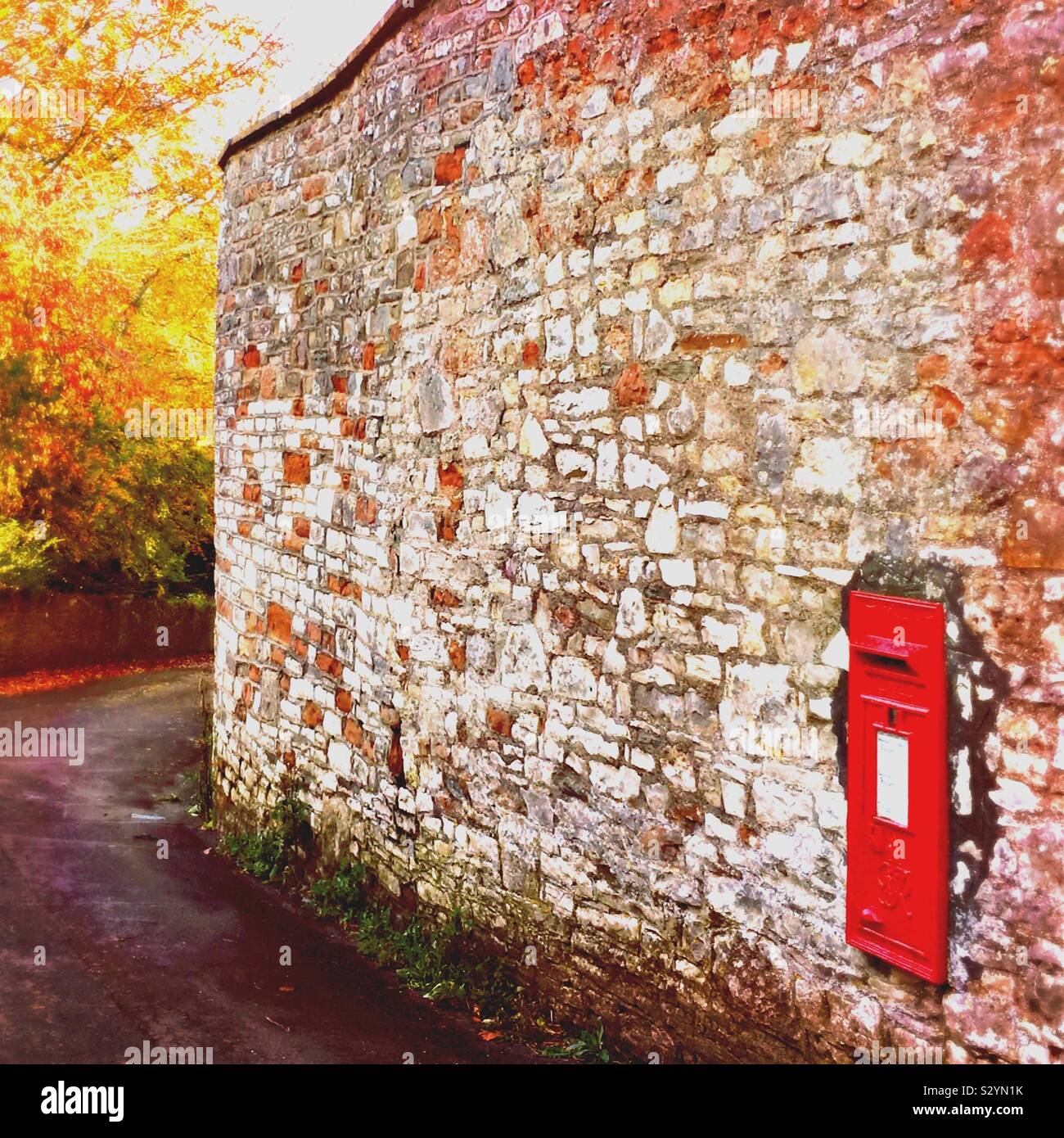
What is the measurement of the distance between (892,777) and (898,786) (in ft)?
0.10

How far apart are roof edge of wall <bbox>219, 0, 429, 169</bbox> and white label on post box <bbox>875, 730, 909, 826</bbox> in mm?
4025

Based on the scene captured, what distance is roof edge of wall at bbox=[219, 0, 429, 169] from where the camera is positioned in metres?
5.25

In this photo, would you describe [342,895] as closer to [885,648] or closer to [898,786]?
[898,786]

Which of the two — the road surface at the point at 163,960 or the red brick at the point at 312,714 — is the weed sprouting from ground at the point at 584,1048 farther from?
the red brick at the point at 312,714

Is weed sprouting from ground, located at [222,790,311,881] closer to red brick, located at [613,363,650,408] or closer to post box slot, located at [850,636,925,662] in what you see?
red brick, located at [613,363,650,408]

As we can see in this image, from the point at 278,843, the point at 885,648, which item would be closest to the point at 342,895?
the point at 278,843

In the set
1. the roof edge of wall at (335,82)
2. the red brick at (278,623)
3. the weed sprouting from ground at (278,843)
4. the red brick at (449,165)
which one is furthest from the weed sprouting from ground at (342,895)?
the roof edge of wall at (335,82)

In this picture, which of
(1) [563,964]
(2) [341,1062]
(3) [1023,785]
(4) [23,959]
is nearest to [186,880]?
(4) [23,959]

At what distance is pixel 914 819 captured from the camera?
10.2ft

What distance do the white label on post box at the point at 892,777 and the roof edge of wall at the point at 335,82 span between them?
13.2 feet

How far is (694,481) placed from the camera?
3.81 metres

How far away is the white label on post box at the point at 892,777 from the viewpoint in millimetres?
3137

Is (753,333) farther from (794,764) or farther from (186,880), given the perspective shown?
(186,880)

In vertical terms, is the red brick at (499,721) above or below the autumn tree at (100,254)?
below
